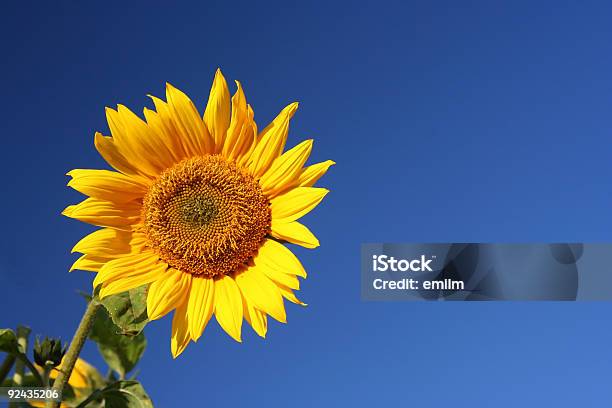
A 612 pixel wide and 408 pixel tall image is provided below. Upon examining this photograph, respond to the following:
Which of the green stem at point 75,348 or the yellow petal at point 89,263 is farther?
the yellow petal at point 89,263

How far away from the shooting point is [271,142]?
9.84 feet

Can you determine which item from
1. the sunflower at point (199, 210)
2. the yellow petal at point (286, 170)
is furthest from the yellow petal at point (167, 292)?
the yellow petal at point (286, 170)

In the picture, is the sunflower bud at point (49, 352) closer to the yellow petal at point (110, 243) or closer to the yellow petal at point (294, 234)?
the yellow petal at point (110, 243)

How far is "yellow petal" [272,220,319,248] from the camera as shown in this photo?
9.34 feet

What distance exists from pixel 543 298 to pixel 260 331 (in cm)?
531

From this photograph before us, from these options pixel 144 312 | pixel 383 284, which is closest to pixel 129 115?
pixel 144 312

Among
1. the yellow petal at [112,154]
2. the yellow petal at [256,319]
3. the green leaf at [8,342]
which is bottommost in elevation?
the green leaf at [8,342]

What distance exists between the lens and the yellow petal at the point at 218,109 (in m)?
2.96

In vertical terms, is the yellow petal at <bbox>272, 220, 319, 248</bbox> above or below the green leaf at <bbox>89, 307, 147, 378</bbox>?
above

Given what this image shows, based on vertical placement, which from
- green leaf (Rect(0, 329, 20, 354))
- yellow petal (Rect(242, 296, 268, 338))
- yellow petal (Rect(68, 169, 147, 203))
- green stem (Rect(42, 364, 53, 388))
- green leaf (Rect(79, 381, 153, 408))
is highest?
yellow petal (Rect(68, 169, 147, 203))

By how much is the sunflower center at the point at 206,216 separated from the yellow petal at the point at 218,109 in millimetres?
169

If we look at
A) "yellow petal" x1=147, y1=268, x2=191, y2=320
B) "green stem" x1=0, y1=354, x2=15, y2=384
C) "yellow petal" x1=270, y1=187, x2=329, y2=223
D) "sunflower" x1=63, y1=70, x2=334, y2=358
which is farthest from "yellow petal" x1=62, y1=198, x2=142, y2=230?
"green stem" x1=0, y1=354, x2=15, y2=384

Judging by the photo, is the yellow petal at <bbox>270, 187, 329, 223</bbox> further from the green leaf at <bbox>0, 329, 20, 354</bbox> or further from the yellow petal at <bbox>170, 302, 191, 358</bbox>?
the green leaf at <bbox>0, 329, 20, 354</bbox>

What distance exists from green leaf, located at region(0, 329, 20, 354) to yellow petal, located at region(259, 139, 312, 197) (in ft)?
3.94
